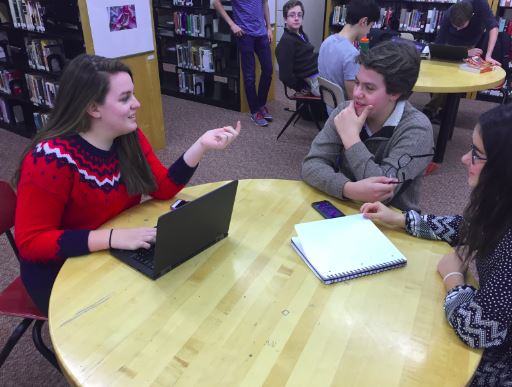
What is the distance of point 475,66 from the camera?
348 centimetres

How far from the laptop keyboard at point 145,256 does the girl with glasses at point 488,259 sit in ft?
2.44

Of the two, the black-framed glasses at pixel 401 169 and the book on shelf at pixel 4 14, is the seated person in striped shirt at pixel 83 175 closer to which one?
the black-framed glasses at pixel 401 169

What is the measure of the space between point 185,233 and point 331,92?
222cm

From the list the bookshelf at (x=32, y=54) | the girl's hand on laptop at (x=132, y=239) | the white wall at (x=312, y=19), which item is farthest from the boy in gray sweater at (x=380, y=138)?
the white wall at (x=312, y=19)

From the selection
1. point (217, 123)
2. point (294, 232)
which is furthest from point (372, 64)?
point (217, 123)

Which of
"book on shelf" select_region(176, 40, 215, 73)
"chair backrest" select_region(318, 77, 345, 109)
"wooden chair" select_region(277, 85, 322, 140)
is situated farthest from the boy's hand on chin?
"book on shelf" select_region(176, 40, 215, 73)

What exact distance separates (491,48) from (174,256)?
Result: 13.7ft

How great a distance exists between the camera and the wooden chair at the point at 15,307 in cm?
136

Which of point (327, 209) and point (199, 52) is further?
point (199, 52)

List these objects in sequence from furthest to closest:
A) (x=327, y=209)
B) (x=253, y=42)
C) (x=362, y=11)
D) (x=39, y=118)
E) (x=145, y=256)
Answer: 1. (x=253, y=42)
2. (x=39, y=118)
3. (x=362, y=11)
4. (x=327, y=209)
5. (x=145, y=256)

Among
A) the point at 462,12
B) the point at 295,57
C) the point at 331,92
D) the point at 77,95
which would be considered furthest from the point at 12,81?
the point at 462,12

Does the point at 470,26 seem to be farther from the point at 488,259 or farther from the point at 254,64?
the point at 488,259

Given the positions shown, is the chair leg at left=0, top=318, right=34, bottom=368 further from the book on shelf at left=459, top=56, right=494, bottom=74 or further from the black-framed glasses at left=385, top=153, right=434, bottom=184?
the book on shelf at left=459, top=56, right=494, bottom=74

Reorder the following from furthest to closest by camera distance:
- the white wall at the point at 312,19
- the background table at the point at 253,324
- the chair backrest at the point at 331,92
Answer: the white wall at the point at 312,19
the chair backrest at the point at 331,92
the background table at the point at 253,324
